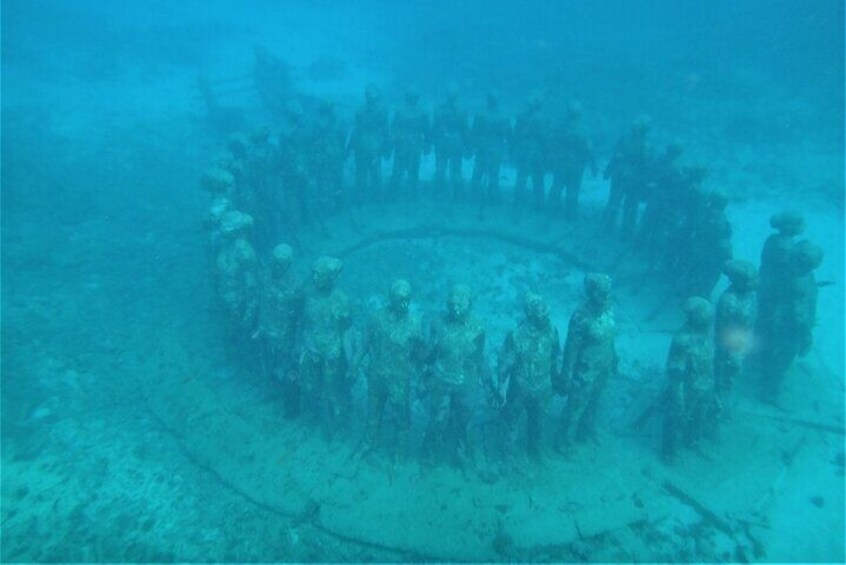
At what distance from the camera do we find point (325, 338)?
727 centimetres

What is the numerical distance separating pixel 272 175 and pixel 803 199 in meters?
16.3

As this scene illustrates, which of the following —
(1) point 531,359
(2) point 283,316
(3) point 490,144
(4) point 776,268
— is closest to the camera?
(1) point 531,359

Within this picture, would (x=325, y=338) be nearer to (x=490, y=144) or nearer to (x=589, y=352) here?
(x=589, y=352)

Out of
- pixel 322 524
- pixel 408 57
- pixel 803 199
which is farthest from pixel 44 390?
pixel 408 57

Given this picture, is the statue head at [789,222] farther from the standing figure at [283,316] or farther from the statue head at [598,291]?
the standing figure at [283,316]

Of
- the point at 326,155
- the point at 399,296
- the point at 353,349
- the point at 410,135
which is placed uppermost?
the point at 410,135

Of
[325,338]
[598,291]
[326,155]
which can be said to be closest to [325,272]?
[325,338]

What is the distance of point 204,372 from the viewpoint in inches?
343

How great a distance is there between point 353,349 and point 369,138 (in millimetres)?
7790

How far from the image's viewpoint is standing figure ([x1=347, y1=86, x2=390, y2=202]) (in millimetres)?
13484

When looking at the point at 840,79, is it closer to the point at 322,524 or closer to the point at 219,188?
the point at 219,188

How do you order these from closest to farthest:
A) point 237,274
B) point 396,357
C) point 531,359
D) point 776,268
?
point 531,359 < point 396,357 < point 237,274 < point 776,268

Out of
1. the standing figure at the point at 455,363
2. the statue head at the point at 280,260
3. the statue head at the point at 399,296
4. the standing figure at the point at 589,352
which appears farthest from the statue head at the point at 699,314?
the statue head at the point at 280,260

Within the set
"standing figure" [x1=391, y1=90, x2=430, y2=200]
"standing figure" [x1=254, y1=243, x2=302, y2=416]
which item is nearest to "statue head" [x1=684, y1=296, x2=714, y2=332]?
"standing figure" [x1=254, y1=243, x2=302, y2=416]
